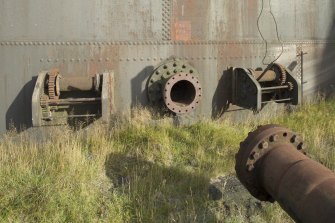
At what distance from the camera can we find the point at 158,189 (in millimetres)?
4184

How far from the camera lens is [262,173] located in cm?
318

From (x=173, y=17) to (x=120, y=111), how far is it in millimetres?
1599

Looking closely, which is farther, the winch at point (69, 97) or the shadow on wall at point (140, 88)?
the shadow on wall at point (140, 88)

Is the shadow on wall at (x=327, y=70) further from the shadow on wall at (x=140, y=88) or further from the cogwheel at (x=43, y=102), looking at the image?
the cogwheel at (x=43, y=102)

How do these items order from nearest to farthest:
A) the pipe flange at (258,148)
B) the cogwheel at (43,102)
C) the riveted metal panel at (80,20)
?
1. the pipe flange at (258,148)
2. the cogwheel at (43,102)
3. the riveted metal panel at (80,20)

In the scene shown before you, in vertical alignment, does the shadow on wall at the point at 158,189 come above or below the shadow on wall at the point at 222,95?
below

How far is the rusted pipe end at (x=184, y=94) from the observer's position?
561 centimetres

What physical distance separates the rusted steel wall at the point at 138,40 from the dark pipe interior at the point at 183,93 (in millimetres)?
268

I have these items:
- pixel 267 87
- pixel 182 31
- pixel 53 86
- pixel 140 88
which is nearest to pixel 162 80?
pixel 140 88

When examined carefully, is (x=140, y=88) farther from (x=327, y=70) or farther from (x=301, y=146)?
(x=327, y=70)

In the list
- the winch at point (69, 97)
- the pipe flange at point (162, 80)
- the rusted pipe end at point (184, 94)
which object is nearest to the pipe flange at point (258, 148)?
the winch at point (69, 97)

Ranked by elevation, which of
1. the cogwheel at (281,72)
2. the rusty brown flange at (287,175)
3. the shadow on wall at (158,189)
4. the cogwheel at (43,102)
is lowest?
the shadow on wall at (158,189)

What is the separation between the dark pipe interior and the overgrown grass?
42cm

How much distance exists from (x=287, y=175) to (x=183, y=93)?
3.54 meters
